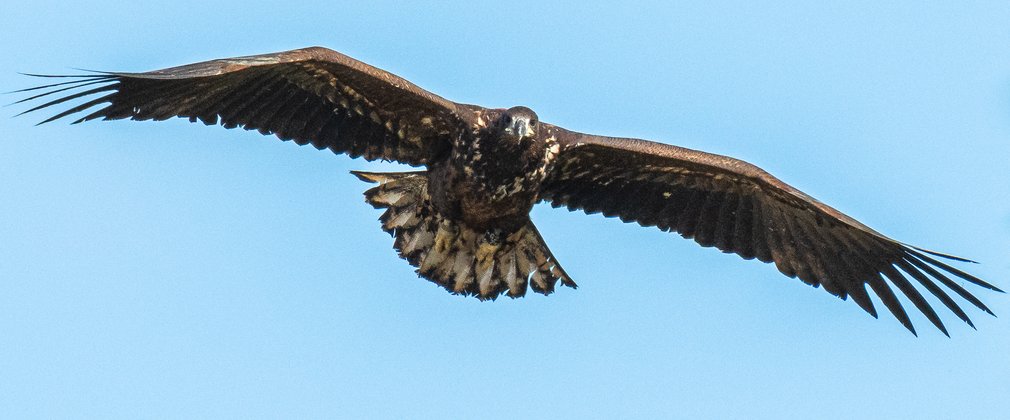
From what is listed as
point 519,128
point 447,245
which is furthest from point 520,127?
point 447,245

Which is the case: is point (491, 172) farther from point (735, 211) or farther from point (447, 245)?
point (735, 211)

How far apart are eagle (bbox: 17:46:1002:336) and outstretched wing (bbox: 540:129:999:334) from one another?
0.03 feet

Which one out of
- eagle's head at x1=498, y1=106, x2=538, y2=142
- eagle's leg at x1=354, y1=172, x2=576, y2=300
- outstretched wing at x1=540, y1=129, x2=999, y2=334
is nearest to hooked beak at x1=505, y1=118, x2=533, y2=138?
eagle's head at x1=498, y1=106, x2=538, y2=142

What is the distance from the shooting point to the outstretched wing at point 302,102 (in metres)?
9.97

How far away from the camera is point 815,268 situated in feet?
36.7

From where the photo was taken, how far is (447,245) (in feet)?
37.2

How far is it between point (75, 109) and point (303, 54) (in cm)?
145

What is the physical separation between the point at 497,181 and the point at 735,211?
187 centimetres

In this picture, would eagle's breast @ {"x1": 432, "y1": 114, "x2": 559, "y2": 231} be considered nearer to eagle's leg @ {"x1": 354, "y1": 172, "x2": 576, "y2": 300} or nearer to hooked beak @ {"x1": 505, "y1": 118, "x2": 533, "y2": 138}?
hooked beak @ {"x1": 505, "y1": 118, "x2": 533, "y2": 138}

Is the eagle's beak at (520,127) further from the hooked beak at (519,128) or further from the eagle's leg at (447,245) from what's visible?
the eagle's leg at (447,245)

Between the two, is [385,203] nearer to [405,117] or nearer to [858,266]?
[405,117]

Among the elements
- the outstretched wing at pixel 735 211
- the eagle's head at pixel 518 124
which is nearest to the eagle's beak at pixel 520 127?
the eagle's head at pixel 518 124

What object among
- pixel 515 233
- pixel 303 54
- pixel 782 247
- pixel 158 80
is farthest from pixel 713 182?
pixel 158 80

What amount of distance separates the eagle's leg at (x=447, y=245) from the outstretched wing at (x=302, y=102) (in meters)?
0.38
